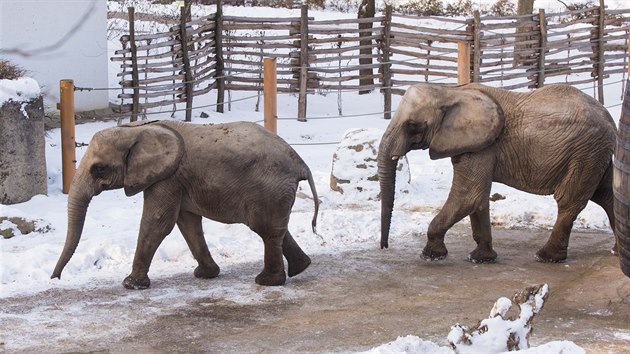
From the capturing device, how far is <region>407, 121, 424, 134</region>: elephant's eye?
26.9 ft

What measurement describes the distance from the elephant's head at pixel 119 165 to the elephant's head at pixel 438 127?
165 cm

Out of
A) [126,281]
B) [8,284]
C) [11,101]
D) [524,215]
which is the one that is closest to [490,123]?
[524,215]

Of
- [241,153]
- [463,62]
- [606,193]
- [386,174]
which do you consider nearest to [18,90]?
[241,153]

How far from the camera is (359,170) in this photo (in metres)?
11.0

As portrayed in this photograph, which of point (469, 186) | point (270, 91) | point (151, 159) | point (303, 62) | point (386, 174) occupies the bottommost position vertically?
point (303, 62)

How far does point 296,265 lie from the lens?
8.06 m

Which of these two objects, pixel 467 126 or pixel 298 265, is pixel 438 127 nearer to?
pixel 467 126

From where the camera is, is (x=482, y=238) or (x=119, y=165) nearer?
(x=119, y=165)

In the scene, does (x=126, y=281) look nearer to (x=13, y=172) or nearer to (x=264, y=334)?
(x=264, y=334)

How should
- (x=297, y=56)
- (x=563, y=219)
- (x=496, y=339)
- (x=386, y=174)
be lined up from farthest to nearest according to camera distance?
1. (x=297, y=56)
2. (x=563, y=219)
3. (x=386, y=174)
4. (x=496, y=339)

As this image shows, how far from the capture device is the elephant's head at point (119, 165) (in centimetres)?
751

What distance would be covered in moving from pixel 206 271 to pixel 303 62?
11665 millimetres

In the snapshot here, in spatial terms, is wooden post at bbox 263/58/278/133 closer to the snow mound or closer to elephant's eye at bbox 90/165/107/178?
elephant's eye at bbox 90/165/107/178

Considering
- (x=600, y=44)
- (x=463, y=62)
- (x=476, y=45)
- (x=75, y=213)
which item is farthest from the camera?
(x=600, y=44)
